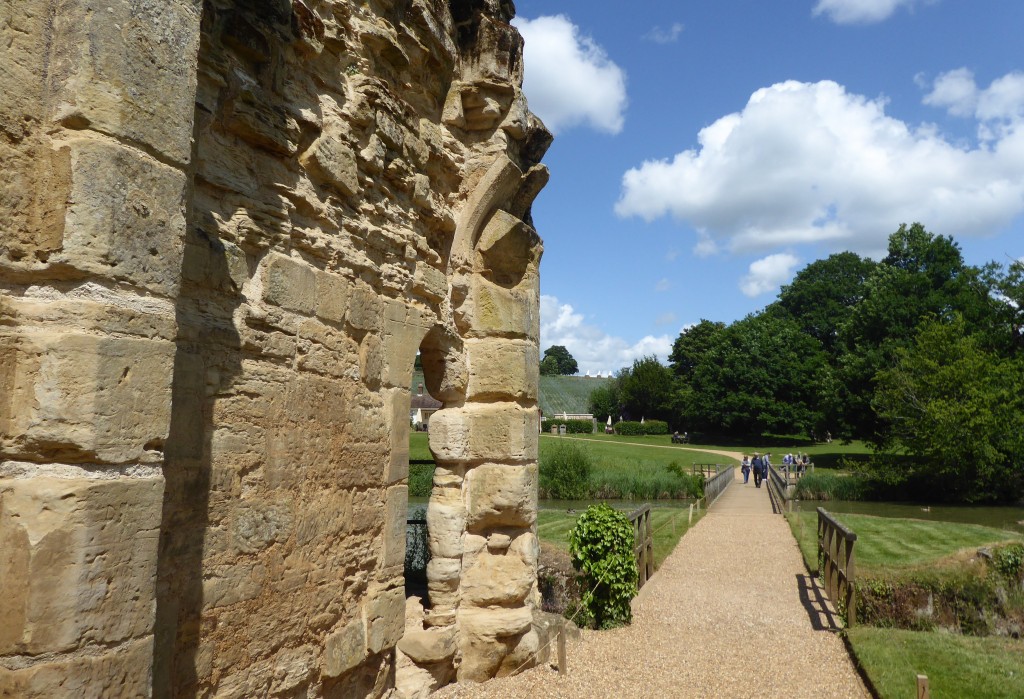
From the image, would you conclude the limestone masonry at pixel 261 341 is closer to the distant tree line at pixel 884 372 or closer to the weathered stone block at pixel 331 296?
the weathered stone block at pixel 331 296

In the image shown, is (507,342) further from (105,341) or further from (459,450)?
(105,341)

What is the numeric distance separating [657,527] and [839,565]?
277 inches

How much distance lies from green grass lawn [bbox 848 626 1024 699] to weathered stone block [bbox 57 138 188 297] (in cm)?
608

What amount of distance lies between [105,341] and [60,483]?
462mm

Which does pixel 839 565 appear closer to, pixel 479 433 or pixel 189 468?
pixel 479 433

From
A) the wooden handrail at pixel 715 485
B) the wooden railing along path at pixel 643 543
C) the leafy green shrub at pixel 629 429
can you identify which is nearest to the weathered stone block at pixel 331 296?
the wooden railing along path at pixel 643 543

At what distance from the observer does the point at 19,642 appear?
7.11ft

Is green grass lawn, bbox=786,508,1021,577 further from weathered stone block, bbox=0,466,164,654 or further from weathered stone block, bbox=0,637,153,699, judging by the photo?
weathered stone block, bbox=0,466,164,654

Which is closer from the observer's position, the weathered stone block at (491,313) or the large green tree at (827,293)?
the weathered stone block at (491,313)

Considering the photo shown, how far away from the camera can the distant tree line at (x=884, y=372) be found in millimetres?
23328

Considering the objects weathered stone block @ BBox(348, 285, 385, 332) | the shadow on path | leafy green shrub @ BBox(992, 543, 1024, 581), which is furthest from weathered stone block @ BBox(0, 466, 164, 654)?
leafy green shrub @ BBox(992, 543, 1024, 581)

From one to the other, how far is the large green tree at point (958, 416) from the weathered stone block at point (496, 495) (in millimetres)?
21700

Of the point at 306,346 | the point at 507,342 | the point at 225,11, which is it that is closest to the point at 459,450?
the point at 507,342

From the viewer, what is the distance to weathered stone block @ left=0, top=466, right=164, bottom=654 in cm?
219
